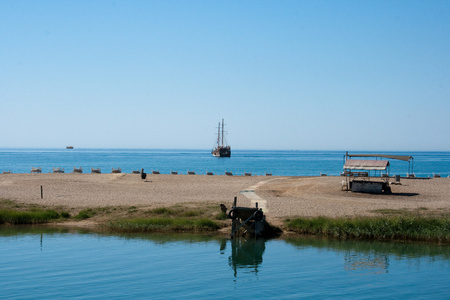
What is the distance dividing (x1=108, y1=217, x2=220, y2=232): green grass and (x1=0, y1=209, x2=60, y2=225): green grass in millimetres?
4455

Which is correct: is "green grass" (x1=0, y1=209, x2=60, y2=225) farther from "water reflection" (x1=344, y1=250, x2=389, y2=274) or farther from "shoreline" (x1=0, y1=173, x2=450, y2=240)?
"water reflection" (x1=344, y1=250, x2=389, y2=274)

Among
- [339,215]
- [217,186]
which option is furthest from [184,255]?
[217,186]

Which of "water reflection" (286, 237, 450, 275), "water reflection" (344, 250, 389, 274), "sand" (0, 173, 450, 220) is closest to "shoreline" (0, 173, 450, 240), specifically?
"sand" (0, 173, 450, 220)

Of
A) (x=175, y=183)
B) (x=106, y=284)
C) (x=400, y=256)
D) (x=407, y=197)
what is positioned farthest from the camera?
(x=175, y=183)

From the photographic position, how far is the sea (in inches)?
714

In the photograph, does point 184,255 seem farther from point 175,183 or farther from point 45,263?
point 175,183

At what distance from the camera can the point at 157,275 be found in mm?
20156

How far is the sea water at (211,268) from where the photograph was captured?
1812cm

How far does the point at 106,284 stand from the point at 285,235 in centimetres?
1100

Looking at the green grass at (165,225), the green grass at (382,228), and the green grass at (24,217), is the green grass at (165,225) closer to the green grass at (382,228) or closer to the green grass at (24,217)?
the green grass at (24,217)

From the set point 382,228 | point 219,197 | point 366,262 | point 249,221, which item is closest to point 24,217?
point 219,197

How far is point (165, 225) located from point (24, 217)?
900cm

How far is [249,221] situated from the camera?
2659 centimetres

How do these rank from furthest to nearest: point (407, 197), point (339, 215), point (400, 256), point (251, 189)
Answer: point (251, 189), point (407, 197), point (339, 215), point (400, 256)
